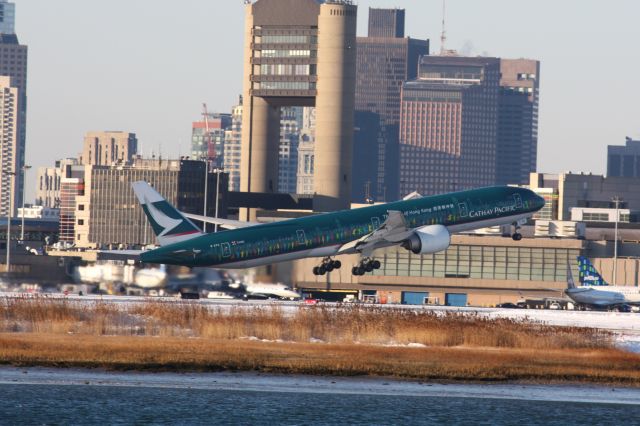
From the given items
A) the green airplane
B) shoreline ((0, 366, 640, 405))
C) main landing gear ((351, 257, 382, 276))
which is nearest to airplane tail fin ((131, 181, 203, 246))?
the green airplane

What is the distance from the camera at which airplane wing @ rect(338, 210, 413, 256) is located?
13200 cm

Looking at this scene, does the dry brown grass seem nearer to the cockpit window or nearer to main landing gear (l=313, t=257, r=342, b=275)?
main landing gear (l=313, t=257, r=342, b=275)

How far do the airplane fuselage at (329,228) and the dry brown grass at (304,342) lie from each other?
437 cm

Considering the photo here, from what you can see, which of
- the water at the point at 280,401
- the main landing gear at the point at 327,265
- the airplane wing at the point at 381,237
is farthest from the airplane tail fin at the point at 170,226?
the water at the point at 280,401

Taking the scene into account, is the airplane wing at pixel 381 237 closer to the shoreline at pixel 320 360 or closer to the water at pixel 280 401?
the shoreline at pixel 320 360

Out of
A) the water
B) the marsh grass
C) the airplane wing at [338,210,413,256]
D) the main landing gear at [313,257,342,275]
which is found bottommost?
the water

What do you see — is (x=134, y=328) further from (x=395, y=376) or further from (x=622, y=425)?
(x=622, y=425)

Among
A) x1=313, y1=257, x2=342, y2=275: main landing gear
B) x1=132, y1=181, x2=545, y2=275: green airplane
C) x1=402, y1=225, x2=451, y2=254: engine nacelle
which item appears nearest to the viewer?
x1=132, y1=181, x2=545, y2=275: green airplane

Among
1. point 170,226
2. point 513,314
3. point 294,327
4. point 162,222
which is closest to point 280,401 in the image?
point 294,327

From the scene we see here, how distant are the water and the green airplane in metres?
34.8

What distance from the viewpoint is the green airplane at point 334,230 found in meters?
123

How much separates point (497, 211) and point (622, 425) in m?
60.6

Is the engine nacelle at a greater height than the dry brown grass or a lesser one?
greater

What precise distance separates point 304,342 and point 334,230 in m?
26.4
